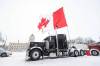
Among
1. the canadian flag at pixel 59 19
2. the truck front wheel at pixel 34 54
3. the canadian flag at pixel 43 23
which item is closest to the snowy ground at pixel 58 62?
the truck front wheel at pixel 34 54

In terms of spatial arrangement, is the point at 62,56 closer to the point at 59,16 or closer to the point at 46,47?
the point at 46,47

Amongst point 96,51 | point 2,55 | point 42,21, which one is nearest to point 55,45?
point 42,21

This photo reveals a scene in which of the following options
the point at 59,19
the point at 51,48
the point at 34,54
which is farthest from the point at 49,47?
the point at 59,19

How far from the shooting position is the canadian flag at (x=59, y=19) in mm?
14068

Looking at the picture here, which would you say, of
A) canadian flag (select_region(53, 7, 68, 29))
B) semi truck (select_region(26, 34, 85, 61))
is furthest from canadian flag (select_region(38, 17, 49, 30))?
semi truck (select_region(26, 34, 85, 61))

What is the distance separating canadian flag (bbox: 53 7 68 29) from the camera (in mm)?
14068

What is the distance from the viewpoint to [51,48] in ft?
43.9

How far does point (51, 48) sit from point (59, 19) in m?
2.93

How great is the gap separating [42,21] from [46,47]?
3421 millimetres

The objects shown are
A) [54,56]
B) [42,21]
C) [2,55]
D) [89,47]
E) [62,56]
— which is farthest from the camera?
[2,55]

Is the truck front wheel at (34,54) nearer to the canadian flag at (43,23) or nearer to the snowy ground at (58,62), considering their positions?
the snowy ground at (58,62)

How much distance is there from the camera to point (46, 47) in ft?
44.1

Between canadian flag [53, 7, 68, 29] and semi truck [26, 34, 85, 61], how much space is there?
1.01m

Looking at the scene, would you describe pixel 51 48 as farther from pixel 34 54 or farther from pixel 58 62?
pixel 58 62
